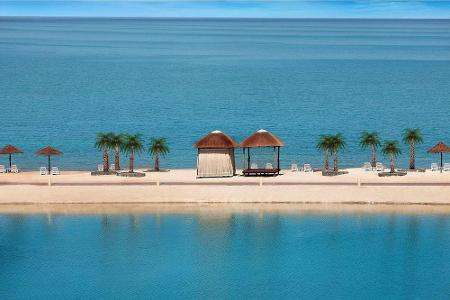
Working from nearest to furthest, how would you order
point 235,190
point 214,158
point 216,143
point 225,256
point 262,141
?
point 225,256, point 235,190, point 216,143, point 214,158, point 262,141

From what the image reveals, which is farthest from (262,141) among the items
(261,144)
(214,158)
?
(214,158)

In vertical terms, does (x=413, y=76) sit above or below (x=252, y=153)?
above

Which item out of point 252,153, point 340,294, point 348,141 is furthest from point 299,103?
point 340,294

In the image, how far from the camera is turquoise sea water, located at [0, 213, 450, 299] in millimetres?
39094

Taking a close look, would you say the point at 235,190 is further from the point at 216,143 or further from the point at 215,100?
the point at 215,100

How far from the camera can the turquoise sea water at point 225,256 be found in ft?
128

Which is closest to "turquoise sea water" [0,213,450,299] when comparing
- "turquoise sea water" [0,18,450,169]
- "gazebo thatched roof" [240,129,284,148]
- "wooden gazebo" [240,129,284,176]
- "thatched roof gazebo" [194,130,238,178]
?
"thatched roof gazebo" [194,130,238,178]

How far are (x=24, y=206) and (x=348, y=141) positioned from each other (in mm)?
33004

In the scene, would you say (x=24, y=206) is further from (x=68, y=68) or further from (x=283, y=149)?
(x=68, y=68)

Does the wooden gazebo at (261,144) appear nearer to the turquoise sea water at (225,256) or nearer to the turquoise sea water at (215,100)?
the turquoise sea water at (225,256)

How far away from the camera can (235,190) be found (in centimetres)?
5391

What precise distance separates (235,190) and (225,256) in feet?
34.2

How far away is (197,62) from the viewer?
162750 mm

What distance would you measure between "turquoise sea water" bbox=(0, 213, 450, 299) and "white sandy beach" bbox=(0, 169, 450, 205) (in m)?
2.54
